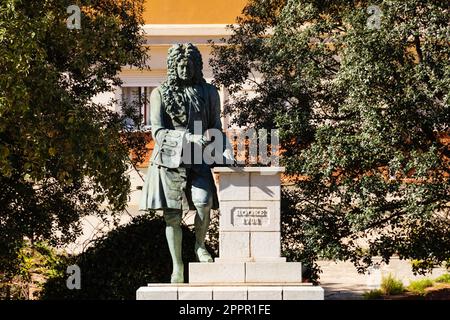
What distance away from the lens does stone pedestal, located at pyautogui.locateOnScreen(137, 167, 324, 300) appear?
11.8m

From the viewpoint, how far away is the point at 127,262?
16.1m

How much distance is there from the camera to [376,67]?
15.5 metres

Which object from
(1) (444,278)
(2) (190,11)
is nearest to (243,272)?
(1) (444,278)

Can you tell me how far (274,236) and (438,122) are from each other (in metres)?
4.67

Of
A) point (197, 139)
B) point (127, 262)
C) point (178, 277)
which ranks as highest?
point (197, 139)

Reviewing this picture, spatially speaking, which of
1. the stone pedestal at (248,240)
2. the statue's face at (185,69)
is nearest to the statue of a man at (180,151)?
the statue's face at (185,69)

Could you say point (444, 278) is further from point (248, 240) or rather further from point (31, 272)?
point (248, 240)

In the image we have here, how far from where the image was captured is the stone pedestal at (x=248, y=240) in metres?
11.8

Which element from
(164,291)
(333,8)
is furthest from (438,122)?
(164,291)

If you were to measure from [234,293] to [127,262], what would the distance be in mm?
4809

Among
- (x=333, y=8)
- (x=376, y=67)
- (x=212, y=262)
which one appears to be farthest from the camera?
(x=333, y=8)

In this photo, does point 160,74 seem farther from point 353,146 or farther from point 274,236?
point 274,236

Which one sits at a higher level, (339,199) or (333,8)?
(333,8)
